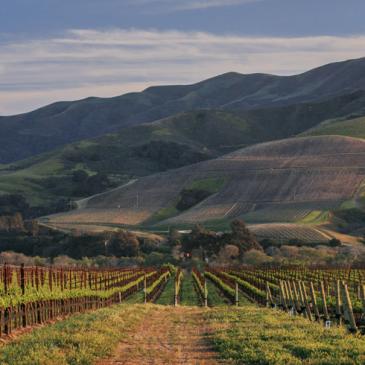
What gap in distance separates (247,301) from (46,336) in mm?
31070

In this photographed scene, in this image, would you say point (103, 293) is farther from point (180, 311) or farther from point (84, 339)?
point (84, 339)

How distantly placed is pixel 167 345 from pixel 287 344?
2.86 meters

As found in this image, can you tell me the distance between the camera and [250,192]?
17688cm

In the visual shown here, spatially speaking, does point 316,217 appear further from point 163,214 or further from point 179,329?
point 179,329

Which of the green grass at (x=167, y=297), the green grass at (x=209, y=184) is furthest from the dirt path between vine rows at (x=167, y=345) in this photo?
the green grass at (x=209, y=184)

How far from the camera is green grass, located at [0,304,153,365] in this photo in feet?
52.5

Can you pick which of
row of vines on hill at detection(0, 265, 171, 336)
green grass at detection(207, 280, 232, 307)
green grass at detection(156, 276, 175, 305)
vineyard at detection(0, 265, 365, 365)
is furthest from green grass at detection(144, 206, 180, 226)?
vineyard at detection(0, 265, 365, 365)

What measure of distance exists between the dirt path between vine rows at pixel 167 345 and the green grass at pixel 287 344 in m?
0.37

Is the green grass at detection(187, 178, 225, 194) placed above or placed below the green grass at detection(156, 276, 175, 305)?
below

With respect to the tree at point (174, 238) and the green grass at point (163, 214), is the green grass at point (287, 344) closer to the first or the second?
the tree at point (174, 238)

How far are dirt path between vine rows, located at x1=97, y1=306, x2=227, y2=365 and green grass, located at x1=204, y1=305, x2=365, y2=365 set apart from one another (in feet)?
1.23

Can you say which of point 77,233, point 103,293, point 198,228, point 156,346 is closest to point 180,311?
point 103,293

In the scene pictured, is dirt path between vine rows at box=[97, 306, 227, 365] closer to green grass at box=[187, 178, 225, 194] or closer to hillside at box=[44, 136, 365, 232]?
hillside at box=[44, 136, 365, 232]

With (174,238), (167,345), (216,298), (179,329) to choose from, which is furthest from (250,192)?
(167,345)
